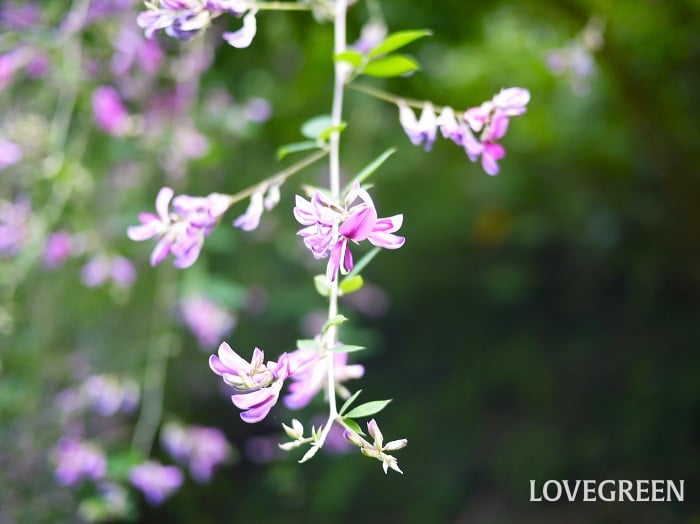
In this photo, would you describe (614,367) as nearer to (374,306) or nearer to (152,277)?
(374,306)

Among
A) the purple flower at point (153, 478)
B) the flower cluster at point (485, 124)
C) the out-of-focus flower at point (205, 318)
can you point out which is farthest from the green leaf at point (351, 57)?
the purple flower at point (153, 478)

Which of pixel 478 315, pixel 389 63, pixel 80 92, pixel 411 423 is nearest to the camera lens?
pixel 389 63

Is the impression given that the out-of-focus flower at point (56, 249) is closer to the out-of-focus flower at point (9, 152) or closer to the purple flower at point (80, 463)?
the out-of-focus flower at point (9, 152)

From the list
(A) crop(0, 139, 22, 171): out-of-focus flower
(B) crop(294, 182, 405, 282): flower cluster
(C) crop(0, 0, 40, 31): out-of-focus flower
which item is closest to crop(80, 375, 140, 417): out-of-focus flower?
(A) crop(0, 139, 22, 171): out-of-focus flower

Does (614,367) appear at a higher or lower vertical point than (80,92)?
lower

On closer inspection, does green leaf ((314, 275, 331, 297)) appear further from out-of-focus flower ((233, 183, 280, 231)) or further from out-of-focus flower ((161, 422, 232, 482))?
out-of-focus flower ((161, 422, 232, 482))

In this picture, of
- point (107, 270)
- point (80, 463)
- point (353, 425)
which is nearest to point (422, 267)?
point (107, 270)

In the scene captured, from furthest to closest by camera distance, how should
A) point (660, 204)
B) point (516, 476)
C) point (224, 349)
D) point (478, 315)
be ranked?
point (478, 315)
point (516, 476)
point (660, 204)
point (224, 349)

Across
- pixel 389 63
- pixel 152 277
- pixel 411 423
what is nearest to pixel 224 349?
pixel 389 63
